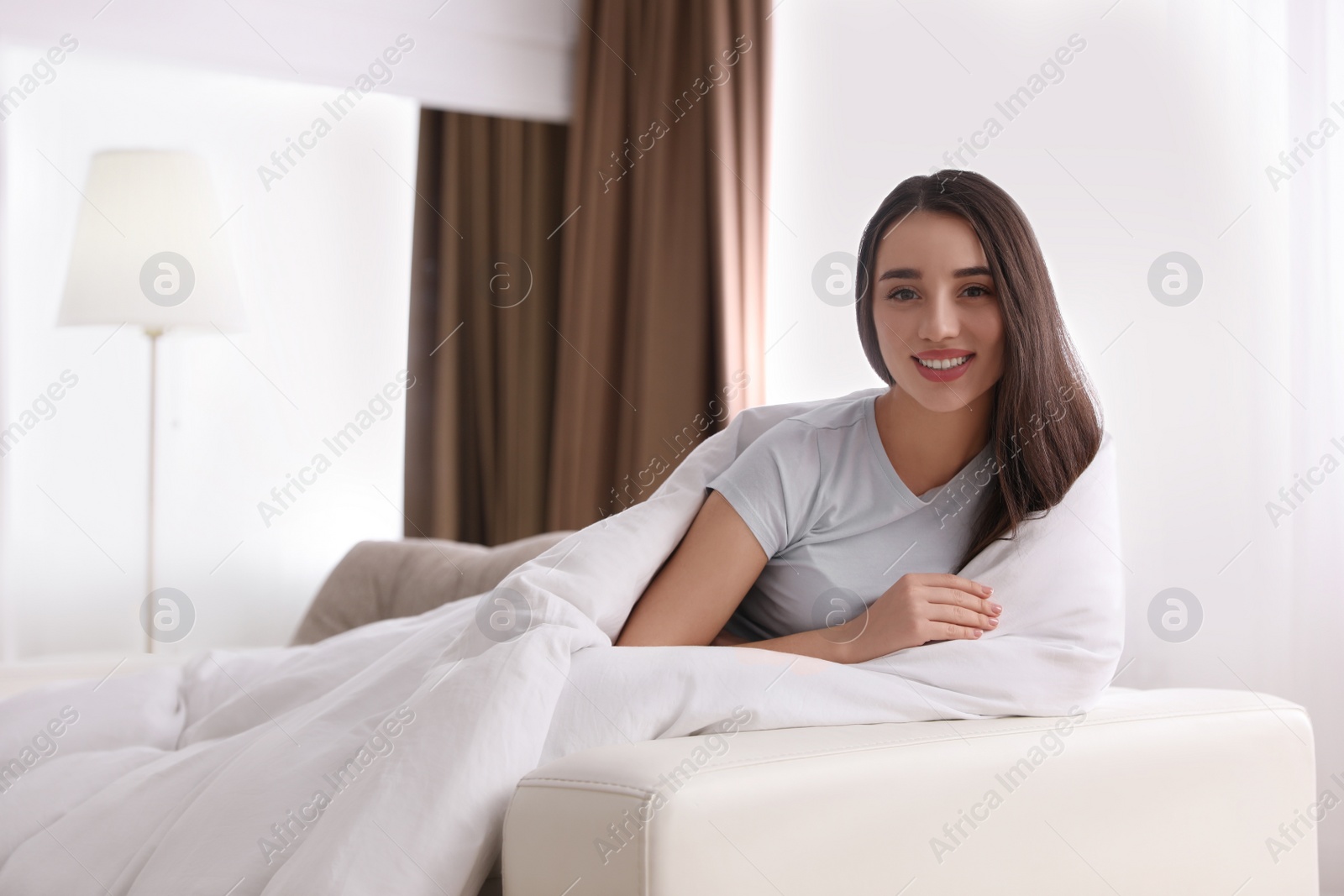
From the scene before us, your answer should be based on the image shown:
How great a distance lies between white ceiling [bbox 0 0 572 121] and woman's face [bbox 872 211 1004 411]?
2.45 meters

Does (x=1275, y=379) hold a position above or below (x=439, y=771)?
above

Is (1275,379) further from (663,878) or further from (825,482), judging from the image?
(663,878)

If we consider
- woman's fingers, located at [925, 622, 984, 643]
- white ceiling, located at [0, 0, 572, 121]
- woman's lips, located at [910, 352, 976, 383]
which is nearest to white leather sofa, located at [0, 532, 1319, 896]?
woman's fingers, located at [925, 622, 984, 643]

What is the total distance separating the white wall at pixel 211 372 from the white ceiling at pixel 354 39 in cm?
7

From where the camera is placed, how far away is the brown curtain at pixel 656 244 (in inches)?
121

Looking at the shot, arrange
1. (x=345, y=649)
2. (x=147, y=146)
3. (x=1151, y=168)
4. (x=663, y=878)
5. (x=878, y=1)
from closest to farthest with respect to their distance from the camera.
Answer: (x=663, y=878) → (x=345, y=649) → (x=1151, y=168) → (x=878, y=1) → (x=147, y=146)

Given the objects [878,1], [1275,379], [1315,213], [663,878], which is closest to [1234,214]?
[1315,213]

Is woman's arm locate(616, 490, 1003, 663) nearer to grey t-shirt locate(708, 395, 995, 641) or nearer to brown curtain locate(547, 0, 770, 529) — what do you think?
grey t-shirt locate(708, 395, 995, 641)

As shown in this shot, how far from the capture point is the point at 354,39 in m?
3.34

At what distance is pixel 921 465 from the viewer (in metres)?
1.41

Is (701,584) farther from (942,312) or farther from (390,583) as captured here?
(390,583)

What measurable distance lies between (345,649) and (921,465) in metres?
0.82

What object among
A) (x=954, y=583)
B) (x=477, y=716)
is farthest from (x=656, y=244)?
(x=477, y=716)

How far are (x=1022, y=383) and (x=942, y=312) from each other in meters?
0.12
